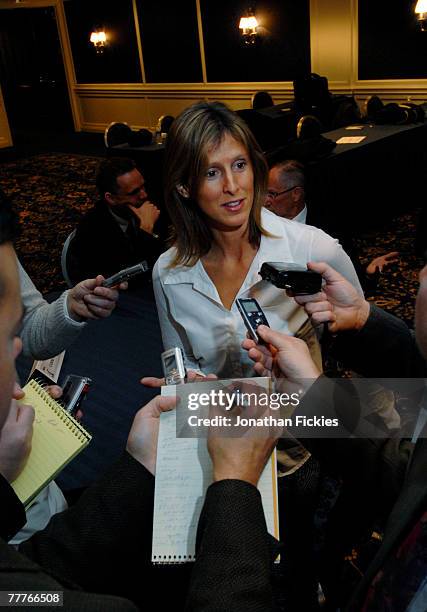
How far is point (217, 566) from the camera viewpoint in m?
0.80

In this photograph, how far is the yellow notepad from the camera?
3.29 ft

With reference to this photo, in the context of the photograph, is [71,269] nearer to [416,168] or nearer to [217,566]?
[217,566]

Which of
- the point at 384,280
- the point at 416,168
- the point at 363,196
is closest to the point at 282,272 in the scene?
the point at 384,280

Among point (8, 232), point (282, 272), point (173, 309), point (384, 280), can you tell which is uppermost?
point (8, 232)

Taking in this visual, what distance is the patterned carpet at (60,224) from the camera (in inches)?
163

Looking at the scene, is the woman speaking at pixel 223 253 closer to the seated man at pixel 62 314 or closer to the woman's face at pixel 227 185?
the woman's face at pixel 227 185

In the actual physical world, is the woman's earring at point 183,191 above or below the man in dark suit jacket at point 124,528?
above

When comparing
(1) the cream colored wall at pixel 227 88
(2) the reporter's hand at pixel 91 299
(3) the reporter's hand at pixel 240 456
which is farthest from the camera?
(1) the cream colored wall at pixel 227 88

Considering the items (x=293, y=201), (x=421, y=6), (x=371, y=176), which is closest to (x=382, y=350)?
(x=293, y=201)

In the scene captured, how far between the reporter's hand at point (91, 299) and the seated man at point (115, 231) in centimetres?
147

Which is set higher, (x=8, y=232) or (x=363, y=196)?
(x=8, y=232)

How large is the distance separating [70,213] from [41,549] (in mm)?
6082

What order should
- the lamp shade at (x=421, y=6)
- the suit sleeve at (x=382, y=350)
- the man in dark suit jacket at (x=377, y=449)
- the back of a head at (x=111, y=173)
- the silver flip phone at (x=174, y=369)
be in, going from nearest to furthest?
the man in dark suit jacket at (x=377, y=449) < the silver flip phone at (x=174, y=369) < the suit sleeve at (x=382, y=350) < the back of a head at (x=111, y=173) < the lamp shade at (x=421, y=6)

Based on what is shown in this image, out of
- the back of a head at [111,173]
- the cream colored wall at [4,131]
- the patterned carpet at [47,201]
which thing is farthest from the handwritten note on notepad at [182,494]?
the cream colored wall at [4,131]
